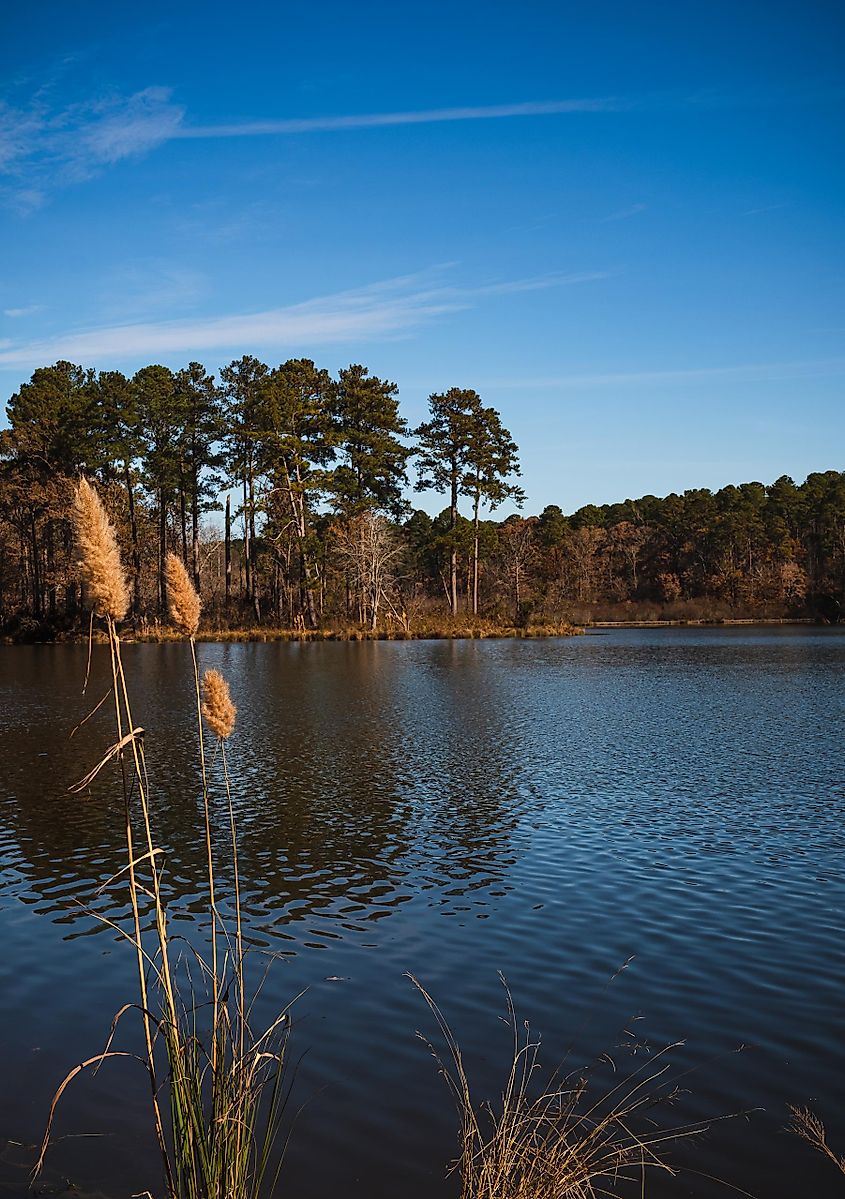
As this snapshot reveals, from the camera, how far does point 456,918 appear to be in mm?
9773

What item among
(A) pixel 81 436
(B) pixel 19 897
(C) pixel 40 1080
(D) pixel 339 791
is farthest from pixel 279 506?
(C) pixel 40 1080

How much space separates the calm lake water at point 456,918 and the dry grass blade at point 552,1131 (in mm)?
157

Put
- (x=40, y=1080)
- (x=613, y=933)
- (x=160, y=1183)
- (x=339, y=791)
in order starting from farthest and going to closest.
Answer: (x=339, y=791)
(x=613, y=933)
(x=40, y=1080)
(x=160, y=1183)

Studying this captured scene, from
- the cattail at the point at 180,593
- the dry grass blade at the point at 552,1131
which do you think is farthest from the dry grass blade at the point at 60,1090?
the cattail at the point at 180,593

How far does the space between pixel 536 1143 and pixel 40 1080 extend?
326 cm

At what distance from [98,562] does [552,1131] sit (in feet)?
13.3

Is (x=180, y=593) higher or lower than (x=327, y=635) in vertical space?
higher

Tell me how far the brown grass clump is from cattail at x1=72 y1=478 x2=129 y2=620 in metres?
4.55

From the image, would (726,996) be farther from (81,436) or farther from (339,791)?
(81,436)

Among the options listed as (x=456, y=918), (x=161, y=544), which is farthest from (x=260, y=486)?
(x=456, y=918)

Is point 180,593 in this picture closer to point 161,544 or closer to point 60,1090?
point 60,1090

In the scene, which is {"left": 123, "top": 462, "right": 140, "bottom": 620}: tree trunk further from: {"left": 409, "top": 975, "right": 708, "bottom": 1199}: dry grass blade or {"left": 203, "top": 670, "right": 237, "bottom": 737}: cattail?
{"left": 203, "top": 670, "right": 237, "bottom": 737}: cattail

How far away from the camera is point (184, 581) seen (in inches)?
170

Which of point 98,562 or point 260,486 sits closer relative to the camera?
point 98,562
